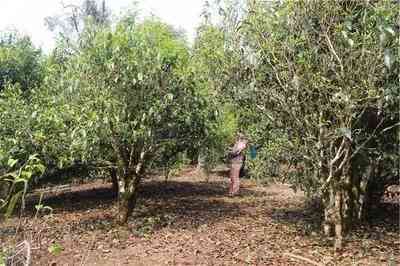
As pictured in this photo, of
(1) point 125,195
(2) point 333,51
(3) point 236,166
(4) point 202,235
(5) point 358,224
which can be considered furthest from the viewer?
(3) point 236,166

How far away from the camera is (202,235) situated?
825cm

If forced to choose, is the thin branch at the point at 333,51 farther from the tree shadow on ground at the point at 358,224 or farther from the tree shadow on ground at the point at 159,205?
the tree shadow on ground at the point at 159,205

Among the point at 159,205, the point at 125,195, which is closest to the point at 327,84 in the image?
the point at 125,195

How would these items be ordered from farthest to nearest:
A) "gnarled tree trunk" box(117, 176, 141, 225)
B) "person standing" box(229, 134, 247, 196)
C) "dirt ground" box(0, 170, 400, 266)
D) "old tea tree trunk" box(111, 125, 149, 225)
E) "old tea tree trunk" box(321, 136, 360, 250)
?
"person standing" box(229, 134, 247, 196)
"gnarled tree trunk" box(117, 176, 141, 225)
"old tea tree trunk" box(111, 125, 149, 225)
"dirt ground" box(0, 170, 400, 266)
"old tea tree trunk" box(321, 136, 360, 250)

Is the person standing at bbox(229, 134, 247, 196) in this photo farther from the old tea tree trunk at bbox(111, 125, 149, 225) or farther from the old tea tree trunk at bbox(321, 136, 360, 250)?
the old tea tree trunk at bbox(321, 136, 360, 250)

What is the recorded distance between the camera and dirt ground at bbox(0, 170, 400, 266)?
22.7ft

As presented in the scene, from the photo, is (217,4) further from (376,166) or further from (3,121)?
(3,121)

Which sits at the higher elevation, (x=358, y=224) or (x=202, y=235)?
(x=358, y=224)

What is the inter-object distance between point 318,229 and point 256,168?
5.40 feet

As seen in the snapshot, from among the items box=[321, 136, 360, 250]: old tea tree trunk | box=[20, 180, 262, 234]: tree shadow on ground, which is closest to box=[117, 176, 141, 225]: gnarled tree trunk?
box=[20, 180, 262, 234]: tree shadow on ground

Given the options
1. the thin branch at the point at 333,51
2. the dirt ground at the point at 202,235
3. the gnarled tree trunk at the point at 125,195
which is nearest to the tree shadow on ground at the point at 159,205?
the dirt ground at the point at 202,235

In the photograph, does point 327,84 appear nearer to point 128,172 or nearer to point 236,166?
point 128,172

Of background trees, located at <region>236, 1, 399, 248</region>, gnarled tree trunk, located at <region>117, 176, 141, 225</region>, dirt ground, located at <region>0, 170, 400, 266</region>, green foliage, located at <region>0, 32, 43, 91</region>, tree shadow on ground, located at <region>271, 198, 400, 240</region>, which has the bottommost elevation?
dirt ground, located at <region>0, 170, 400, 266</region>

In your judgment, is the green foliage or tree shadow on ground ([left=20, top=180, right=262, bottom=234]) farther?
the green foliage
